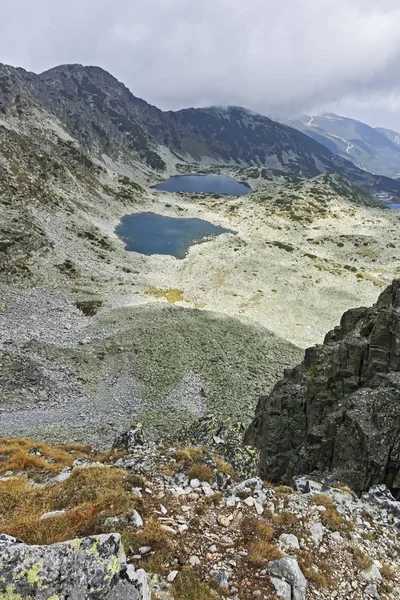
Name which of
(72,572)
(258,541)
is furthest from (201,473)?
(72,572)

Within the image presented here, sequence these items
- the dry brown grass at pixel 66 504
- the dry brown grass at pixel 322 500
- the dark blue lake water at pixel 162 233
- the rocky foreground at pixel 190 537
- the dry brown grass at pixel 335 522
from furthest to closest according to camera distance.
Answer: the dark blue lake water at pixel 162 233
the dry brown grass at pixel 322 500
the dry brown grass at pixel 335 522
the dry brown grass at pixel 66 504
the rocky foreground at pixel 190 537

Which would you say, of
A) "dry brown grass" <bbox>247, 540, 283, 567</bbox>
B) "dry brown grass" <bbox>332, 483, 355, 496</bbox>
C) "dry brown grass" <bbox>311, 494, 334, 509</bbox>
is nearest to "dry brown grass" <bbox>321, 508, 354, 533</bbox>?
"dry brown grass" <bbox>311, 494, 334, 509</bbox>

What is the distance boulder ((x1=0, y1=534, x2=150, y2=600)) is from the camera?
22.6ft

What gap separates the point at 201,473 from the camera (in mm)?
13617

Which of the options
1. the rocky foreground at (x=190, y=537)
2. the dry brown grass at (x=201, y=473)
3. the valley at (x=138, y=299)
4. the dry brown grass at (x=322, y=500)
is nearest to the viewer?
the rocky foreground at (x=190, y=537)

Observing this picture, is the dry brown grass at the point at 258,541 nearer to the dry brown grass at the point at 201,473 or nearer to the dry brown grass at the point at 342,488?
the dry brown grass at the point at 201,473

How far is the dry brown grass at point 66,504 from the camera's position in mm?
9102

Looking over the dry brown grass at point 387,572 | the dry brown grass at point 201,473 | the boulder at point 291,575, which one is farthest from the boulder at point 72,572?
the dry brown grass at point 387,572

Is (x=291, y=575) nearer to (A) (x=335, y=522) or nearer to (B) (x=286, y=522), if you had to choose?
(B) (x=286, y=522)

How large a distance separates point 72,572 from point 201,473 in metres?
7.05

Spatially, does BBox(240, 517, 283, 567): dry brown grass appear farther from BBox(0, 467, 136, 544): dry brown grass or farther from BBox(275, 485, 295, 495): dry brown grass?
BBox(0, 467, 136, 544): dry brown grass

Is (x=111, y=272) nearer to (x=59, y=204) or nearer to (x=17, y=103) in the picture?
(x=59, y=204)

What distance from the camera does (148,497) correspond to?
11.9m

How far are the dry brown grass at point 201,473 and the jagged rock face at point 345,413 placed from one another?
5822 millimetres
